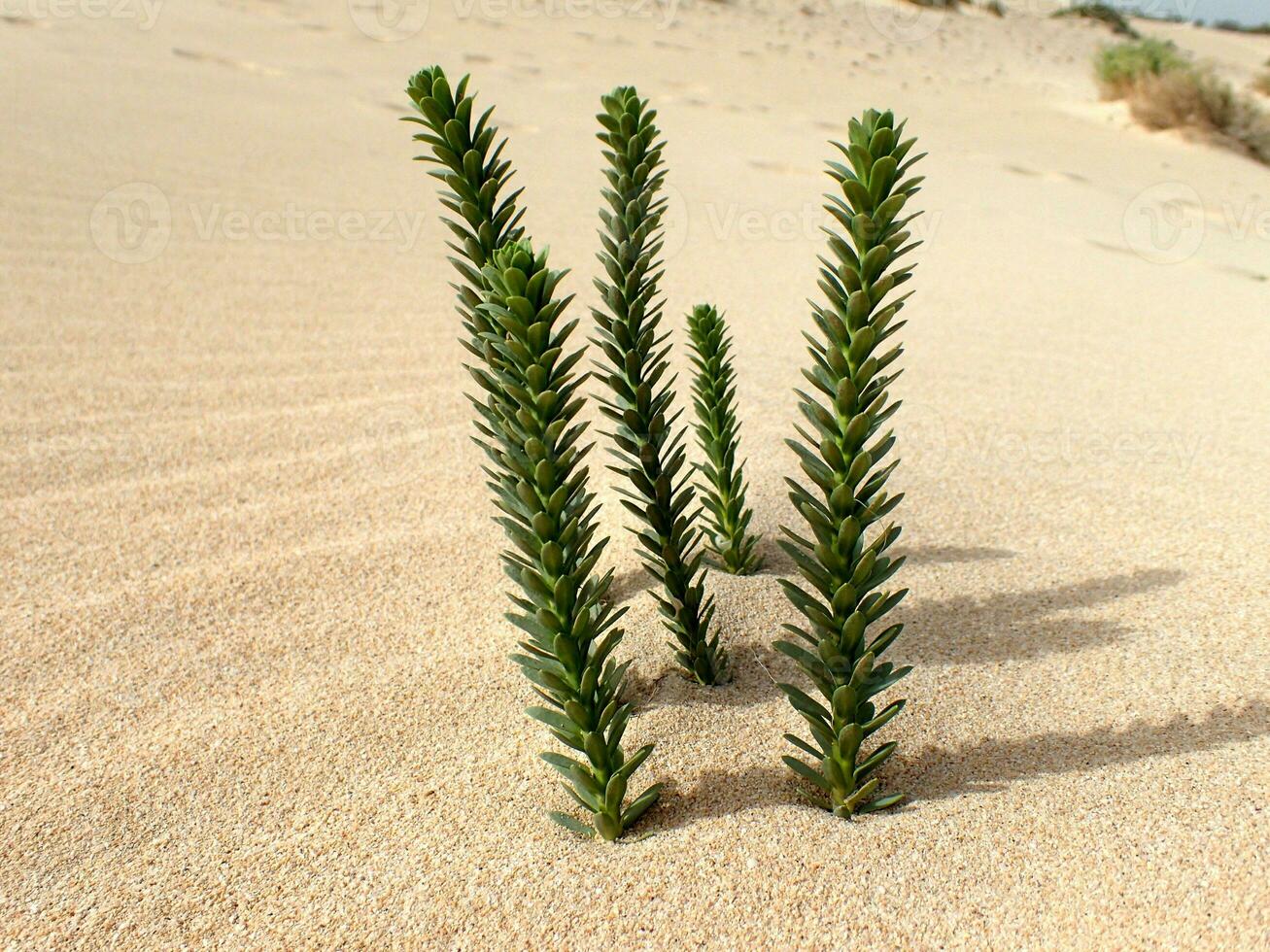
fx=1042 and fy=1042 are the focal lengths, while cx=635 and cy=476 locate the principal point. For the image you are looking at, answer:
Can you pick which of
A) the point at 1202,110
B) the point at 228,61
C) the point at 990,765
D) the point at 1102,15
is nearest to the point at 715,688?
the point at 990,765

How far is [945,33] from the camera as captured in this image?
628 inches

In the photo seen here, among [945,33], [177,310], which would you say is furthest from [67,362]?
[945,33]

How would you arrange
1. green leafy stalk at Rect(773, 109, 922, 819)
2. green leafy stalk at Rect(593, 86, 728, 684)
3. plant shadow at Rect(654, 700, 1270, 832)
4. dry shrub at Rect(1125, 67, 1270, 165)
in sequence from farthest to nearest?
dry shrub at Rect(1125, 67, 1270, 165) → green leafy stalk at Rect(593, 86, 728, 684) → plant shadow at Rect(654, 700, 1270, 832) → green leafy stalk at Rect(773, 109, 922, 819)

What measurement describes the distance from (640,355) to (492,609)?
619 mm

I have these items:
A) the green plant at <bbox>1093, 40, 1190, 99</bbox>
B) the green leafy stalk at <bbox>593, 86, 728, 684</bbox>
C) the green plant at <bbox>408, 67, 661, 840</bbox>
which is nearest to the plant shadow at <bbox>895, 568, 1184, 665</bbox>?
the green leafy stalk at <bbox>593, 86, 728, 684</bbox>

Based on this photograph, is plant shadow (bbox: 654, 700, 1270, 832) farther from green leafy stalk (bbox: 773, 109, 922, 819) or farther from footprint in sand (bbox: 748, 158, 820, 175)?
footprint in sand (bbox: 748, 158, 820, 175)

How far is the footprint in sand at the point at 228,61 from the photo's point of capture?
7.79 metres

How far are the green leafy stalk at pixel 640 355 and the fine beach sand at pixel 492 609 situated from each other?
0.41ft

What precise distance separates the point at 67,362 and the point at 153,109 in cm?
375

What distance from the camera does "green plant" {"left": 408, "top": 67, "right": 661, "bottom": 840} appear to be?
108 cm

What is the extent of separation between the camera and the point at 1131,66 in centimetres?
1059

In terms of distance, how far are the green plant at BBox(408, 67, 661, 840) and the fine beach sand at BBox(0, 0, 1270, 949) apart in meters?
0.11

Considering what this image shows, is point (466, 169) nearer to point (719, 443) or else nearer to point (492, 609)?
point (719, 443)

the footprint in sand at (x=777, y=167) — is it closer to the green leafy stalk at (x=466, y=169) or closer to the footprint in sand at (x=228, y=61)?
the footprint in sand at (x=228, y=61)
